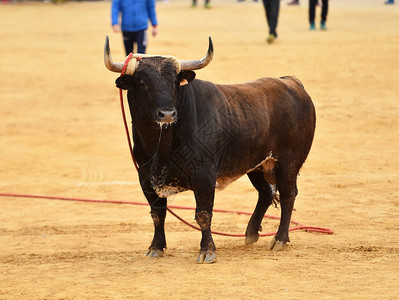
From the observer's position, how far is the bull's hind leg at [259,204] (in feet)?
30.3

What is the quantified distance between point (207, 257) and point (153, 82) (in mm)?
1823

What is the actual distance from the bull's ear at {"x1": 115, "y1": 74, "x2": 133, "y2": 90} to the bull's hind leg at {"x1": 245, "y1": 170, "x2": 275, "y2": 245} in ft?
7.22

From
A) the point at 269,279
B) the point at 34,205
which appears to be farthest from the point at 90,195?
the point at 269,279

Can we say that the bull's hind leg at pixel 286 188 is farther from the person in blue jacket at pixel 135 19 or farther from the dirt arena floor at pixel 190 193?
the person in blue jacket at pixel 135 19

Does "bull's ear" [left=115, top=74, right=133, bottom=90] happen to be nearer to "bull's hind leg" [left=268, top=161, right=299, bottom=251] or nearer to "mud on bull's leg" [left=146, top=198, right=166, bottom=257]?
"mud on bull's leg" [left=146, top=198, right=166, bottom=257]

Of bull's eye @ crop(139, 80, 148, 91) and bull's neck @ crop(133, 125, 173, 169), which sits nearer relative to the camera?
bull's eye @ crop(139, 80, 148, 91)

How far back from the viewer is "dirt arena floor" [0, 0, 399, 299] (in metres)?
7.54

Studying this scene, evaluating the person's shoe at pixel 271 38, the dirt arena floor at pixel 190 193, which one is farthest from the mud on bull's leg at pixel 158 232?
the person's shoe at pixel 271 38

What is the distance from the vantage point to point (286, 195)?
912cm

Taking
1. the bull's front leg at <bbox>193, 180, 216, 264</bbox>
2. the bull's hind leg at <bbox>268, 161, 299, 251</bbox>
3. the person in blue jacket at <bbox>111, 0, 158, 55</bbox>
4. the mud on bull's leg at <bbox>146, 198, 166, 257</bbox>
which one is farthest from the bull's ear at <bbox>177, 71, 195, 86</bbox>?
the person in blue jacket at <bbox>111, 0, 158, 55</bbox>

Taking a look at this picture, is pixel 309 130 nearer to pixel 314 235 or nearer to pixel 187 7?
Answer: pixel 314 235

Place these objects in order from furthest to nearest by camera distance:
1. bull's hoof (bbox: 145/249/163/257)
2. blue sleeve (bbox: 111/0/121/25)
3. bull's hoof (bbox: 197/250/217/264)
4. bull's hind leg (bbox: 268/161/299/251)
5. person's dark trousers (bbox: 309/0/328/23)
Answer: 1. person's dark trousers (bbox: 309/0/328/23)
2. blue sleeve (bbox: 111/0/121/25)
3. bull's hind leg (bbox: 268/161/299/251)
4. bull's hoof (bbox: 145/249/163/257)
5. bull's hoof (bbox: 197/250/217/264)

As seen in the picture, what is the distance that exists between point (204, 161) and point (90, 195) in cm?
471

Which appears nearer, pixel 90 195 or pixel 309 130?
pixel 309 130
